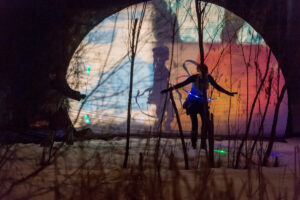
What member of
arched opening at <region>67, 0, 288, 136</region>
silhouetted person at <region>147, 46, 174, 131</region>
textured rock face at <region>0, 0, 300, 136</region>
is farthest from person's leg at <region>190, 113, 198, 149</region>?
textured rock face at <region>0, 0, 300, 136</region>

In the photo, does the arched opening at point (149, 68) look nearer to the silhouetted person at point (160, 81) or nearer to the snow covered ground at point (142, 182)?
the silhouetted person at point (160, 81)

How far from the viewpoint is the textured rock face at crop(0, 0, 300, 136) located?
271 inches

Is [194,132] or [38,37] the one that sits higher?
[38,37]

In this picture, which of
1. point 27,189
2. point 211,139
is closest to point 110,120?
point 211,139

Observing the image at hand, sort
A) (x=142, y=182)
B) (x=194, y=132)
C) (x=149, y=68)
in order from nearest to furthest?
(x=142, y=182) < (x=194, y=132) < (x=149, y=68)

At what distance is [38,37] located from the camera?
694cm

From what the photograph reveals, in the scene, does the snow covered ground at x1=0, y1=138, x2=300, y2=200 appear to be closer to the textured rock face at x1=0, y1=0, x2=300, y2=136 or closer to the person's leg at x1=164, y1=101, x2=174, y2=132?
the person's leg at x1=164, y1=101, x2=174, y2=132

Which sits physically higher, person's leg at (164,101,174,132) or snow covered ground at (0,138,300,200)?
person's leg at (164,101,174,132)

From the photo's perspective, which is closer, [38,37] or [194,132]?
[194,132]

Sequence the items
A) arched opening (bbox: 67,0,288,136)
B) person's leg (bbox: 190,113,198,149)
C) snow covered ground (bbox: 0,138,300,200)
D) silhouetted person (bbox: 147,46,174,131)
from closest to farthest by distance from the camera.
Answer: snow covered ground (bbox: 0,138,300,200) < person's leg (bbox: 190,113,198,149) < arched opening (bbox: 67,0,288,136) < silhouetted person (bbox: 147,46,174,131)

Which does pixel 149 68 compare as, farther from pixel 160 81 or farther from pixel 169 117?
pixel 169 117

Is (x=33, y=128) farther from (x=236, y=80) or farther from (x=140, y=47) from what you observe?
(x=236, y=80)

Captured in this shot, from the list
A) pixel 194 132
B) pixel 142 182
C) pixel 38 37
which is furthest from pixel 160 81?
pixel 142 182

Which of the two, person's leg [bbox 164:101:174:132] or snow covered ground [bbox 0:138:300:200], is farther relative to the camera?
person's leg [bbox 164:101:174:132]
